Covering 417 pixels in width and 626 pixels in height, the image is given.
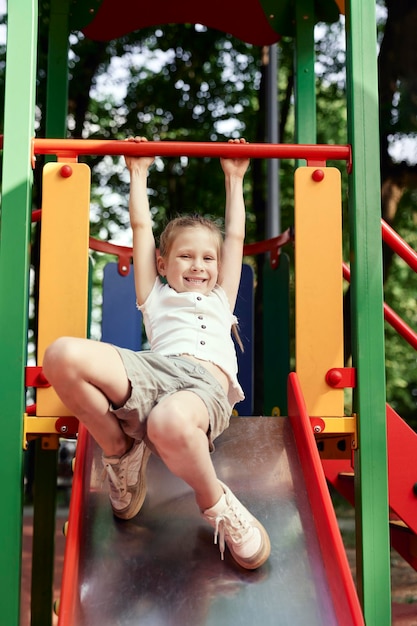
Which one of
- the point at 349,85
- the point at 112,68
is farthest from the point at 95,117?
the point at 349,85

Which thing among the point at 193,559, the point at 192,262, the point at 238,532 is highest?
the point at 192,262

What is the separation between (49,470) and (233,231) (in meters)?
2.16

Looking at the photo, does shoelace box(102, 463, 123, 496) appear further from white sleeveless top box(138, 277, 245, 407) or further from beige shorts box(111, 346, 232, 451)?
white sleeveless top box(138, 277, 245, 407)

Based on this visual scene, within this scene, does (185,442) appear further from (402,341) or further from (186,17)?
(402,341)

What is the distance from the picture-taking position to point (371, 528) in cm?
316

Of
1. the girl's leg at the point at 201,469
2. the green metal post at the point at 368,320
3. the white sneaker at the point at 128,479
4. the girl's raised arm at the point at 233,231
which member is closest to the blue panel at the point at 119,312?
the girl's raised arm at the point at 233,231

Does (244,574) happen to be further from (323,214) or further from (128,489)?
(323,214)

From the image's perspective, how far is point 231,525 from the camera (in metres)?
2.72

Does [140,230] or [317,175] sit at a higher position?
[317,175]

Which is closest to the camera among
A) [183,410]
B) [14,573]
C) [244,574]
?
[183,410]

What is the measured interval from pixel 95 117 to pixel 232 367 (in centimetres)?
872

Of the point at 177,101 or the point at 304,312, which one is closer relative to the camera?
the point at 304,312

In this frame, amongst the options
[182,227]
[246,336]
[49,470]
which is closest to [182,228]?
[182,227]

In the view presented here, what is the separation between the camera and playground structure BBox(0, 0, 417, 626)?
312 centimetres
